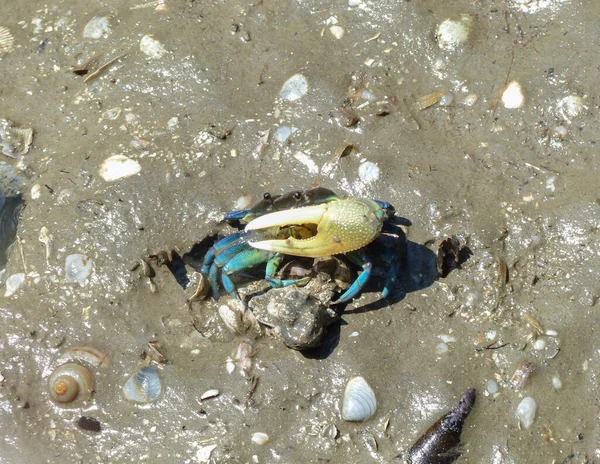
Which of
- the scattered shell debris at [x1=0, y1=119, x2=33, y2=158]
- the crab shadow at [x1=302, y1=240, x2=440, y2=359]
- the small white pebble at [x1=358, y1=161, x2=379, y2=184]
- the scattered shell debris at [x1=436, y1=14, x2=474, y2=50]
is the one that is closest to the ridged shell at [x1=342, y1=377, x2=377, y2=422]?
the crab shadow at [x1=302, y1=240, x2=440, y2=359]

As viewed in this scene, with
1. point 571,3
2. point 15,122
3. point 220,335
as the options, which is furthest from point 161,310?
point 571,3

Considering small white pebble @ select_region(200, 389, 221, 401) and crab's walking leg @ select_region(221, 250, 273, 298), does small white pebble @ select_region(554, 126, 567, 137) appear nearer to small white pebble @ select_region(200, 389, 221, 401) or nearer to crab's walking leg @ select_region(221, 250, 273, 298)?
crab's walking leg @ select_region(221, 250, 273, 298)

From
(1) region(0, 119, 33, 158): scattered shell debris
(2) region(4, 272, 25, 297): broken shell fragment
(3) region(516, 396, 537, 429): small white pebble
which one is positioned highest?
(1) region(0, 119, 33, 158): scattered shell debris

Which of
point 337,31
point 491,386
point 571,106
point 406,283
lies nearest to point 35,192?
point 337,31

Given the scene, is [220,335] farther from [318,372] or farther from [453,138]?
[453,138]

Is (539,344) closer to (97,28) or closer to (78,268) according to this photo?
(78,268)

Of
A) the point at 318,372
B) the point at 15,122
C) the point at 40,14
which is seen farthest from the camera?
the point at 40,14
